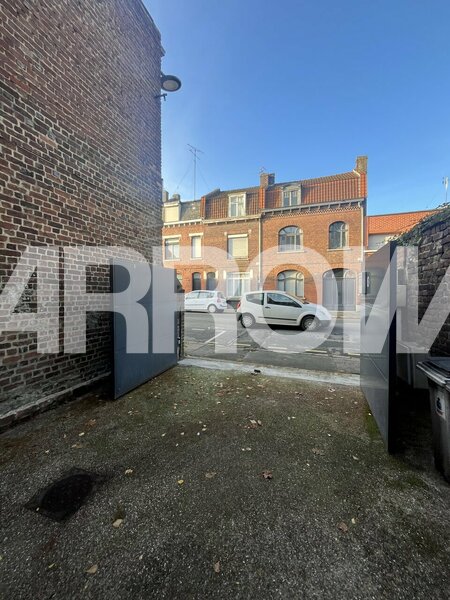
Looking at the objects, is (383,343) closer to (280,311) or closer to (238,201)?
(280,311)

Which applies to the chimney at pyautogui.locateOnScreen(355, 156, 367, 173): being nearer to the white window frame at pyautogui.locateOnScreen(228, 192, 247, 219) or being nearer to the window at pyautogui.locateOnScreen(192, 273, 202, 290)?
the white window frame at pyautogui.locateOnScreen(228, 192, 247, 219)

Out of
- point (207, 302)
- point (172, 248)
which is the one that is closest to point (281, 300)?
point (207, 302)

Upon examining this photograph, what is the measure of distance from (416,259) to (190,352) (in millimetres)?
4951

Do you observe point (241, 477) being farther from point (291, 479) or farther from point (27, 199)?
point (27, 199)

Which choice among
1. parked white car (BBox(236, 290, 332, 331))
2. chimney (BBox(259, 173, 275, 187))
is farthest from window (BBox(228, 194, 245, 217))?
parked white car (BBox(236, 290, 332, 331))

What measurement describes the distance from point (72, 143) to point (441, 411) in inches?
206

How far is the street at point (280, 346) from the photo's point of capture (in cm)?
571

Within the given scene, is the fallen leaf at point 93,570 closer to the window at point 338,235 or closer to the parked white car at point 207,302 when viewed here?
the parked white car at point 207,302

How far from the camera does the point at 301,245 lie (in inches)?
679

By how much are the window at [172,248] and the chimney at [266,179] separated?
7457 mm

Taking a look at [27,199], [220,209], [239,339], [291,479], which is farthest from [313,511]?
[220,209]

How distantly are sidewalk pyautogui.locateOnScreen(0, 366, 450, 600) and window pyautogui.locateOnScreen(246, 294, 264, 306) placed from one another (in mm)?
6950

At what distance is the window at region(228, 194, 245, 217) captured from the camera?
61.4 feet

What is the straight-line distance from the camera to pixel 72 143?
3652 mm
